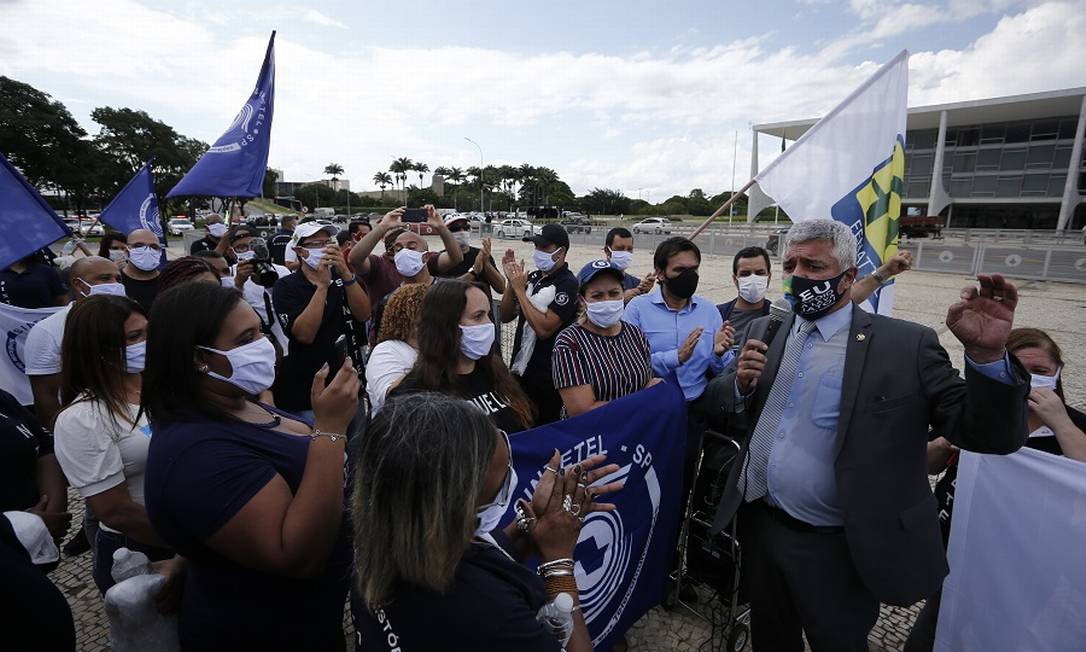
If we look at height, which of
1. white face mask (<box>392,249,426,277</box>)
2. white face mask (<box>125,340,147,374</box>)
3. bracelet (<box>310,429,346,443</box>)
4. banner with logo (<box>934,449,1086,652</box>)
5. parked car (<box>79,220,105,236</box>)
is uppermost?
parked car (<box>79,220,105,236</box>)

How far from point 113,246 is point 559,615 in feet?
21.2

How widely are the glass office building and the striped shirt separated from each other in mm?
50146

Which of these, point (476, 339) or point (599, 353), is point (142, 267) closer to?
point (476, 339)

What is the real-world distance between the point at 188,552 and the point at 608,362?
1913 millimetres

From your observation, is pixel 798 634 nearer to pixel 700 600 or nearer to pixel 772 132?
pixel 700 600

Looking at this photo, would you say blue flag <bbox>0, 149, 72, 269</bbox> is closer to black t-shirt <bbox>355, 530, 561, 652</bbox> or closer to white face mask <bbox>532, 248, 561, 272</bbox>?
white face mask <bbox>532, 248, 561, 272</bbox>

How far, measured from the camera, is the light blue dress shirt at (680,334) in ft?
10.8

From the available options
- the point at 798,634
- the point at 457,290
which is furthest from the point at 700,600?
the point at 457,290

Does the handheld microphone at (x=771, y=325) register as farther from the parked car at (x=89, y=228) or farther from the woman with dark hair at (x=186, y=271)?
the parked car at (x=89, y=228)

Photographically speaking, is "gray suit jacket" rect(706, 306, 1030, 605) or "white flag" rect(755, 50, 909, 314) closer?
"gray suit jacket" rect(706, 306, 1030, 605)

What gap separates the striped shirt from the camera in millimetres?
2721

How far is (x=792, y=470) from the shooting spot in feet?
6.91

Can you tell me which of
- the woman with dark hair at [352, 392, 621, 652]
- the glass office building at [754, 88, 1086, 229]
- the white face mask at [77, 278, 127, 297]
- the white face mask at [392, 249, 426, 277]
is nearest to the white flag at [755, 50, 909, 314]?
the white face mask at [392, 249, 426, 277]

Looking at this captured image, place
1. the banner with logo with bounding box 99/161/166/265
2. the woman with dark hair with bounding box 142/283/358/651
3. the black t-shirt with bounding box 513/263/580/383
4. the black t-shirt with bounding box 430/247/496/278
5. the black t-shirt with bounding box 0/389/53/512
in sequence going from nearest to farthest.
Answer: the woman with dark hair with bounding box 142/283/358/651
the black t-shirt with bounding box 0/389/53/512
the black t-shirt with bounding box 513/263/580/383
the black t-shirt with bounding box 430/247/496/278
the banner with logo with bounding box 99/161/166/265
